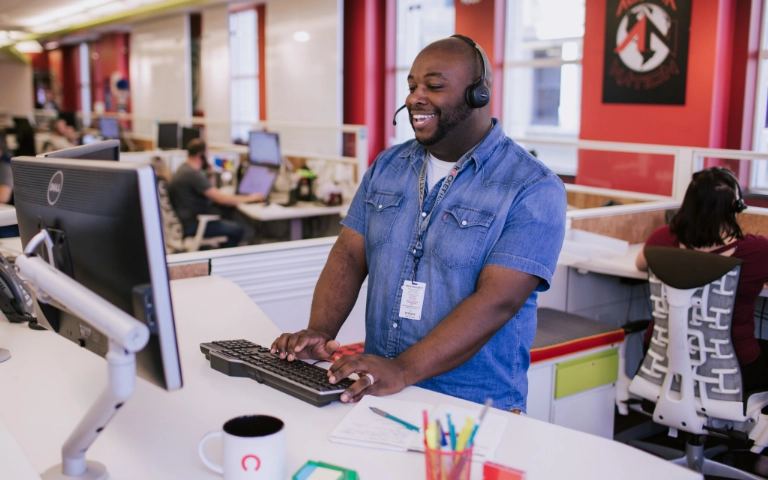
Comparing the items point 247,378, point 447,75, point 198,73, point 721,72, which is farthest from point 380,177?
point 198,73

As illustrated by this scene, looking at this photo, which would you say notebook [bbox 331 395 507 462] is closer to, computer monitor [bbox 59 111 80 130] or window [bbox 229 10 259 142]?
computer monitor [bbox 59 111 80 130]

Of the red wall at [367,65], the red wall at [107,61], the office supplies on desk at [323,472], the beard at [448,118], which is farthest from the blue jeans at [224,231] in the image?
the red wall at [107,61]

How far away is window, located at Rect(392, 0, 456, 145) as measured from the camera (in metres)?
8.36

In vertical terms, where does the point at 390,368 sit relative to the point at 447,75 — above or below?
below

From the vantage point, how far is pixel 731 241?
8.77ft

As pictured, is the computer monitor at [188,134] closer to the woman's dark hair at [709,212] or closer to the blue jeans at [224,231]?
the blue jeans at [224,231]

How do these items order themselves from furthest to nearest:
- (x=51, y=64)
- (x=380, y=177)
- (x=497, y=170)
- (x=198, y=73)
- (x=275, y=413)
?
(x=51, y=64)
(x=198, y=73)
(x=380, y=177)
(x=497, y=170)
(x=275, y=413)

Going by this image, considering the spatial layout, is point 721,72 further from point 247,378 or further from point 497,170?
point 247,378

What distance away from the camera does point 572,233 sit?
10.6 ft

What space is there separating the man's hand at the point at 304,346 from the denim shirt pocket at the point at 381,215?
0.85 feet

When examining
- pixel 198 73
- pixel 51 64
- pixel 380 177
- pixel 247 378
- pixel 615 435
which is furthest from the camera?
pixel 51 64

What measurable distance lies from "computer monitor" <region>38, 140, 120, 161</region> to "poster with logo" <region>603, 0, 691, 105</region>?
5.01 m

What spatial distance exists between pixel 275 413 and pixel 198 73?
11831 millimetres

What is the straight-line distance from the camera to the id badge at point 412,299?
1.58m
